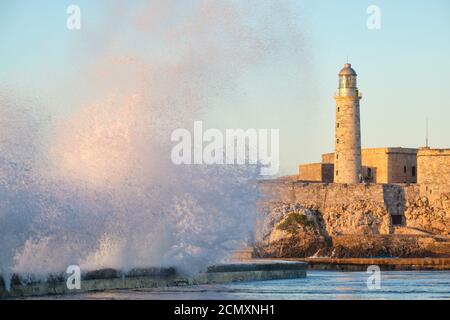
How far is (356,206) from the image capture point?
171 feet

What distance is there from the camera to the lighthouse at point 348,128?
176 feet

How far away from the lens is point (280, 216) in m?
50.2

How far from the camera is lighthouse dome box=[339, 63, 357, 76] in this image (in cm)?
5400

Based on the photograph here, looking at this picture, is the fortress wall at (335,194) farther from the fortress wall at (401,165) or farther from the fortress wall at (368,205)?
the fortress wall at (401,165)

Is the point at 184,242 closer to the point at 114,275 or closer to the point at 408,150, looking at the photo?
the point at 114,275

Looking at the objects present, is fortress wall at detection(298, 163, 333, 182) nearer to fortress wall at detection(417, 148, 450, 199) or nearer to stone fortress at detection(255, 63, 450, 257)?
stone fortress at detection(255, 63, 450, 257)

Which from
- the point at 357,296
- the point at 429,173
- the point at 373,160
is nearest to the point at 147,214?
the point at 357,296

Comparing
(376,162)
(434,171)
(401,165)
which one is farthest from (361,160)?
(434,171)

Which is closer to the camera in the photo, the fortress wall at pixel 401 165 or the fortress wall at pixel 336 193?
the fortress wall at pixel 336 193

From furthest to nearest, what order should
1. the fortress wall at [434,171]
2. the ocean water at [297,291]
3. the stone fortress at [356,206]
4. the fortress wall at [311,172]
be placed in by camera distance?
the fortress wall at [311,172]
the fortress wall at [434,171]
the stone fortress at [356,206]
the ocean water at [297,291]

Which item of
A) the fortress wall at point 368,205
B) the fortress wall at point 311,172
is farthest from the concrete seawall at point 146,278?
the fortress wall at point 311,172

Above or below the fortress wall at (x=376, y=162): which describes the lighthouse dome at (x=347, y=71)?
above

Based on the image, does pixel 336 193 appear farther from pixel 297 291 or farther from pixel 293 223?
pixel 297 291
